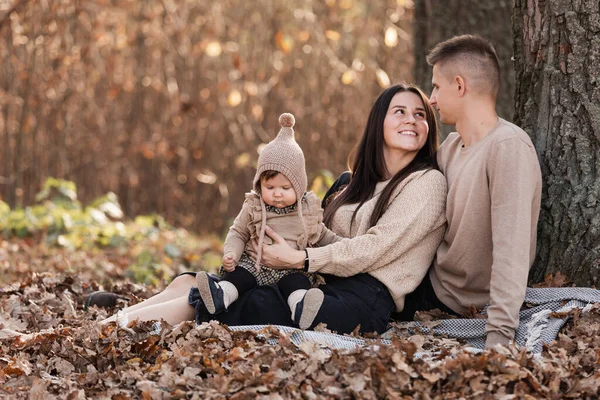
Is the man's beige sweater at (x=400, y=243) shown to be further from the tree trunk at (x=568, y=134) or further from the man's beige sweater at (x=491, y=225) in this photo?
the tree trunk at (x=568, y=134)

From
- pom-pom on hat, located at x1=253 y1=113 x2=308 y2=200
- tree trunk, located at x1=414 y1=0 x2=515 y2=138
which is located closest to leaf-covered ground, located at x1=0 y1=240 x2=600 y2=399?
pom-pom on hat, located at x1=253 y1=113 x2=308 y2=200

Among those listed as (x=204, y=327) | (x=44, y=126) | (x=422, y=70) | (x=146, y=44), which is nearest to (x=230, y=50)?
(x=146, y=44)

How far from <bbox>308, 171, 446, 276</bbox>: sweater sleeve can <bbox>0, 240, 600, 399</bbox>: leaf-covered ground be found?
45 cm

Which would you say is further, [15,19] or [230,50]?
[230,50]

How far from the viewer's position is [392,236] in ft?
13.8

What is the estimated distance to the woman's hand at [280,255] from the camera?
4.12 m

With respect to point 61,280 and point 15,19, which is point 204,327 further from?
point 15,19

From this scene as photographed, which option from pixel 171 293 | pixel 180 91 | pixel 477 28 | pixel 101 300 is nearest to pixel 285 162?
pixel 171 293

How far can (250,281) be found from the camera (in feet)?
13.8

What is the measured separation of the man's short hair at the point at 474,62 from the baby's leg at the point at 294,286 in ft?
4.39

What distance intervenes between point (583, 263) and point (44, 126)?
873 centimetres

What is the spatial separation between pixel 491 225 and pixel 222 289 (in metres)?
1.39

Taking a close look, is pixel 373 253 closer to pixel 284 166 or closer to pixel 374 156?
pixel 284 166

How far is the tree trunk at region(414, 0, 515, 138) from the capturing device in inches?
253
